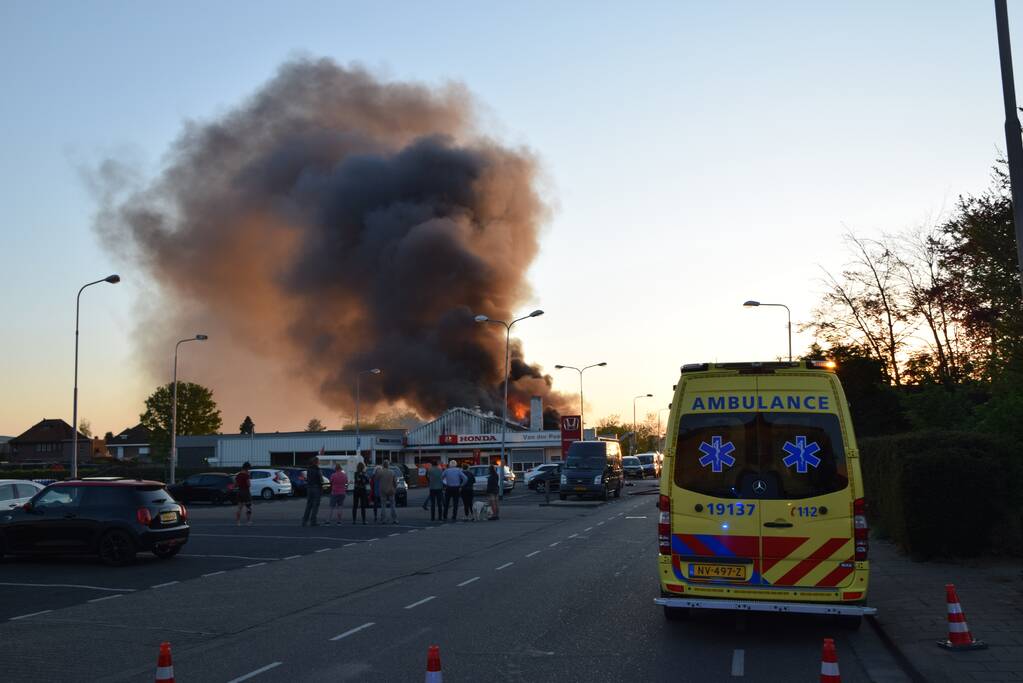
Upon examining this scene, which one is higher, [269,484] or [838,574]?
[838,574]

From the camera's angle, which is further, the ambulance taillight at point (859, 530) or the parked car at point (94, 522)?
the parked car at point (94, 522)

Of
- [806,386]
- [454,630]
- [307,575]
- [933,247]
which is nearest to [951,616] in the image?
[806,386]

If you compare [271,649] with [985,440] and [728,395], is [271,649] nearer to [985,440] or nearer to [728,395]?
[728,395]

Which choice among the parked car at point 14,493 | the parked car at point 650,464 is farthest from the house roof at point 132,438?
the parked car at point 14,493

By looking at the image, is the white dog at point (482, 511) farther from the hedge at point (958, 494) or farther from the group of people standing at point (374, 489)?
the hedge at point (958, 494)

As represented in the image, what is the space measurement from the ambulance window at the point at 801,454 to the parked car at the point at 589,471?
89.3 feet

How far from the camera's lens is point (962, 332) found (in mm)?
31219

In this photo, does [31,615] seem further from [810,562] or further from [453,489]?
[453,489]

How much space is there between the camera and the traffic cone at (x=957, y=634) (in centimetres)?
801

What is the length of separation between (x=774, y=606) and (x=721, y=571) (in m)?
0.55

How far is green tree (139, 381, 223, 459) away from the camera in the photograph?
359 ft

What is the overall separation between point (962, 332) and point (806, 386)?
83.3ft

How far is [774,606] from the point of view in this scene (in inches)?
335

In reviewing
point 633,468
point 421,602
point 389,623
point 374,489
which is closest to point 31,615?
point 389,623
